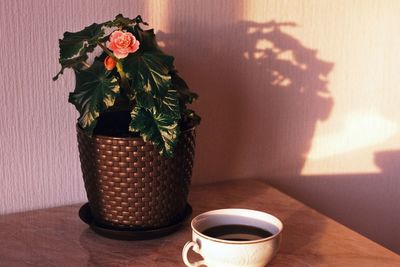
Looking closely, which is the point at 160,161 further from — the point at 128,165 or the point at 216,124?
the point at 216,124

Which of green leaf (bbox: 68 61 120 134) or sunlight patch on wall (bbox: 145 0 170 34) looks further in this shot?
sunlight patch on wall (bbox: 145 0 170 34)

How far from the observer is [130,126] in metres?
0.77

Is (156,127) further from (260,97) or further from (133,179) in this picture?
(260,97)

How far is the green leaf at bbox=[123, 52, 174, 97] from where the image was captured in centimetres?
75

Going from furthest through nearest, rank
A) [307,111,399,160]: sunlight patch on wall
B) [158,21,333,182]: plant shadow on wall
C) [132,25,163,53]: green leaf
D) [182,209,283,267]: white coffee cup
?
1. [307,111,399,160]: sunlight patch on wall
2. [158,21,333,182]: plant shadow on wall
3. [132,25,163,53]: green leaf
4. [182,209,283,267]: white coffee cup

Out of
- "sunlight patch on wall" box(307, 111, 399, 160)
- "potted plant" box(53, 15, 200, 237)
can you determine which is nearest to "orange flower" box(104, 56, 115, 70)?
"potted plant" box(53, 15, 200, 237)

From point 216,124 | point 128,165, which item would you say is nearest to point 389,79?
point 216,124

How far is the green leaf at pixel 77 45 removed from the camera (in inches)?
30.0

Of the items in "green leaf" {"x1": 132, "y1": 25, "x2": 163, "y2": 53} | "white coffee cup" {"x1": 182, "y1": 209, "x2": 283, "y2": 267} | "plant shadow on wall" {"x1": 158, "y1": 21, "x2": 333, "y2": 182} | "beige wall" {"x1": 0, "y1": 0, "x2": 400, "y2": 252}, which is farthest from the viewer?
"plant shadow on wall" {"x1": 158, "y1": 21, "x2": 333, "y2": 182}

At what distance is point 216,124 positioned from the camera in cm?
109

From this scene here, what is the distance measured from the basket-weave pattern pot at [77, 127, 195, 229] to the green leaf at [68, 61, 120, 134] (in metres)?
0.04

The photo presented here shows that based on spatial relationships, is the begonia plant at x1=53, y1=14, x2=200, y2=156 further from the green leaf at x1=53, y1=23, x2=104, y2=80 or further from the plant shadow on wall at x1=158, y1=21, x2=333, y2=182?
the plant shadow on wall at x1=158, y1=21, x2=333, y2=182

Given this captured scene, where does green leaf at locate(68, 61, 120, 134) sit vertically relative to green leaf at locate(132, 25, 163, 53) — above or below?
below

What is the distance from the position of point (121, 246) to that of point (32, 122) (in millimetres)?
262
